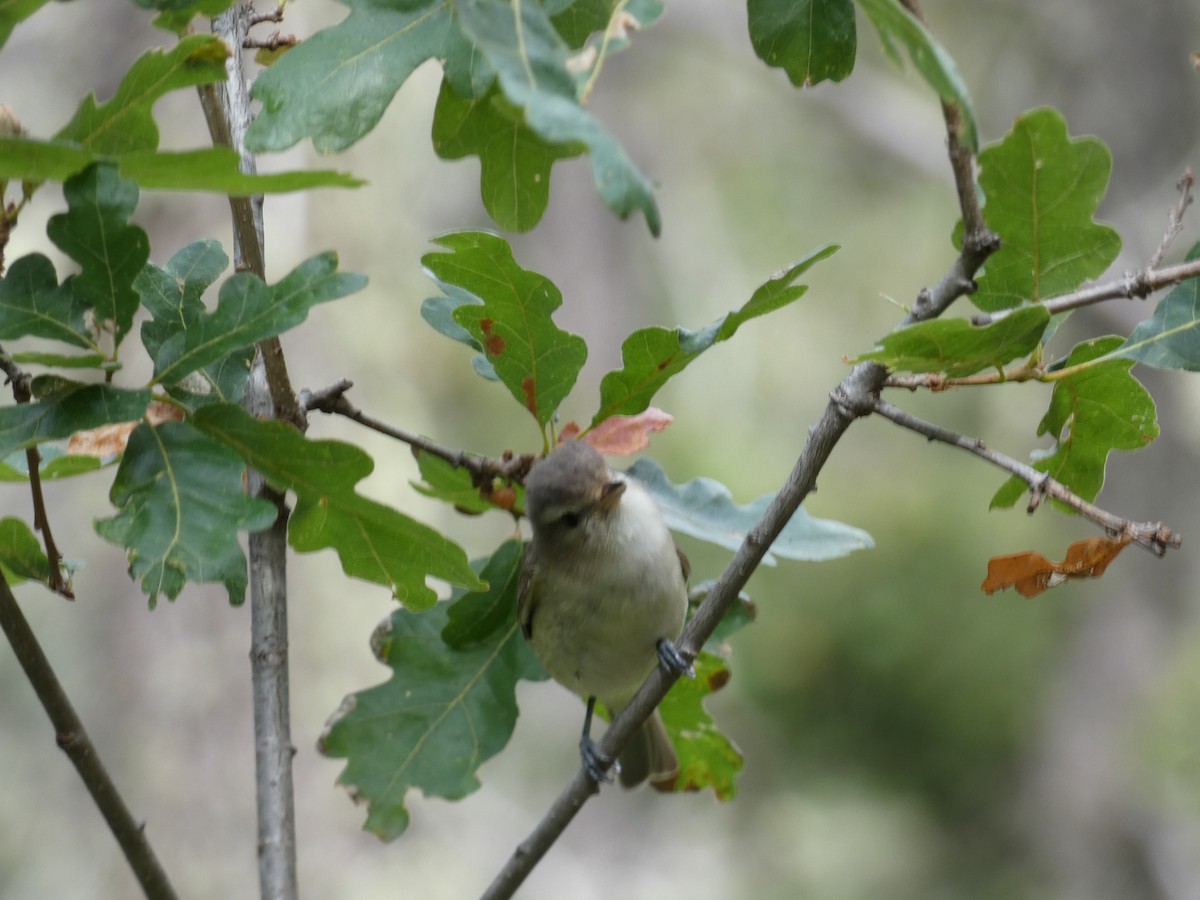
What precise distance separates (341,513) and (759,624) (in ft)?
16.4

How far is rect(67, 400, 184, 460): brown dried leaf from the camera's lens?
5.26 feet

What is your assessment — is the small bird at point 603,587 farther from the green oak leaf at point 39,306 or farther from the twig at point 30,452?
the green oak leaf at point 39,306

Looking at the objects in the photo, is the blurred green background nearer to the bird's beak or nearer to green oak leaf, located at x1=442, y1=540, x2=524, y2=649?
the bird's beak

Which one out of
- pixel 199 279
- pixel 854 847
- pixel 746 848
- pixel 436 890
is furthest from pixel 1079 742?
pixel 199 279

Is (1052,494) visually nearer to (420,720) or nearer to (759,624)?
(420,720)

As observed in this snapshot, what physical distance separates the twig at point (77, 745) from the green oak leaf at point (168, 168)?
59 cm

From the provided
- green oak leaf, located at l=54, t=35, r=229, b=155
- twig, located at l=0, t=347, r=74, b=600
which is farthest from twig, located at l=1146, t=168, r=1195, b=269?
twig, located at l=0, t=347, r=74, b=600

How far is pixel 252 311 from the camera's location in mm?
1418

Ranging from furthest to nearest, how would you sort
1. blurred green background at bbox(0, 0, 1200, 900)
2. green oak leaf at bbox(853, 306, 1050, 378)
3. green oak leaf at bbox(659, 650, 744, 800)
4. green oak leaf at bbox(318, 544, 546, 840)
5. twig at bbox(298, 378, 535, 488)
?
blurred green background at bbox(0, 0, 1200, 900) → green oak leaf at bbox(659, 650, 744, 800) → green oak leaf at bbox(318, 544, 546, 840) → twig at bbox(298, 378, 535, 488) → green oak leaf at bbox(853, 306, 1050, 378)

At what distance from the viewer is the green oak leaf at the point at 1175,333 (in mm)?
1420

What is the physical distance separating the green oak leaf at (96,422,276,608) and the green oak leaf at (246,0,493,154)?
15.9 inches

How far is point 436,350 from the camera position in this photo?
7.11m

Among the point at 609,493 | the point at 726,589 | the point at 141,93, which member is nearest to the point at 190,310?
the point at 141,93

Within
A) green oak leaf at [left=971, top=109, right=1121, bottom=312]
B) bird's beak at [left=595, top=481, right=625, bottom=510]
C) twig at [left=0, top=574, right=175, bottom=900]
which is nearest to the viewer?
green oak leaf at [left=971, top=109, right=1121, bottom=312]
